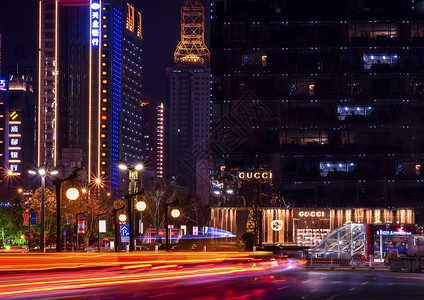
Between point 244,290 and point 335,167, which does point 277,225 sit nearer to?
point 335,167

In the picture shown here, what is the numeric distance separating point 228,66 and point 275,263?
66141mm

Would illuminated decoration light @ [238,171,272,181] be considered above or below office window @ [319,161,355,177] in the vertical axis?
below

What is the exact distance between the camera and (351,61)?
418 feet

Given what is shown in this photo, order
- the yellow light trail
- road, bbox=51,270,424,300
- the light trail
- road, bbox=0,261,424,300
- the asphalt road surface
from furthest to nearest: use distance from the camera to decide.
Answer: road, bbox=51,270,424,300
the asphalt road surface
road, bbox=0,261,424,300
the light trail
the yellow light trail

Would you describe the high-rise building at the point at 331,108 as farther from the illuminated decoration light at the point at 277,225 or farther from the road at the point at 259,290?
the road at the point at 259,290

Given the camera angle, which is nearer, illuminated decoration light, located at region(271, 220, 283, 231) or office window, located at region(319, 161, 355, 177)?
illuminated decoration light, located at region(271, 220, 283, 231)

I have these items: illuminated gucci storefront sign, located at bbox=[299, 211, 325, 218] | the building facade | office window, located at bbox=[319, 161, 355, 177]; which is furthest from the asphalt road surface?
office window, located at bbox=[319, 161, 355, 177]

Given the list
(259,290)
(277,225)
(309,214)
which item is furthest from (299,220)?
(259,290)

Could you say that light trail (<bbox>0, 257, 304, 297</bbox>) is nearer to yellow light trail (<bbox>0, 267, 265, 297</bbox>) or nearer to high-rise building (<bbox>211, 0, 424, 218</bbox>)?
yellow light trail (<bbox>0, 267, 265, 297</bbox>)

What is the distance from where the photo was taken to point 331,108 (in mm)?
127312

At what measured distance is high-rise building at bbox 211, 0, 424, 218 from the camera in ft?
416

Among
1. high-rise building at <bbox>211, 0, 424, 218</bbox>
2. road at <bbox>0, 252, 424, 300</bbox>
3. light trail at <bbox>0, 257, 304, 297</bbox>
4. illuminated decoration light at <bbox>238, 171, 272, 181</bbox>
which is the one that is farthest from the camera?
high-rise building at <bbox>211, 0, 424, 218</bbox>

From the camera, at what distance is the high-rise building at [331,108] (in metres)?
127

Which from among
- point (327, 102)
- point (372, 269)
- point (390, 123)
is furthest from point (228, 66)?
point (372, 269)
